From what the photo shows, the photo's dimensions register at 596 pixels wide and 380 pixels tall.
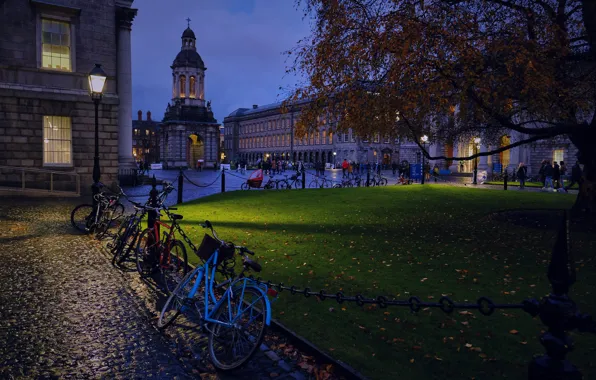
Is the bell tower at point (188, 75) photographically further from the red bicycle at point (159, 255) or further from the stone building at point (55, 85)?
the red bicycle at point (159, 255)

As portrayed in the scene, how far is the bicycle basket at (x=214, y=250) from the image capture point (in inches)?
197

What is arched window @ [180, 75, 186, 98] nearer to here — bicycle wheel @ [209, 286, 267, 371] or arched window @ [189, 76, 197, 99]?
arched window @ [189, 76, 197, 99]

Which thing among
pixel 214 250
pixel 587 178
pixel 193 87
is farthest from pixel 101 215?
pixel 193 87

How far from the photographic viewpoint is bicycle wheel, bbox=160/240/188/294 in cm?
724

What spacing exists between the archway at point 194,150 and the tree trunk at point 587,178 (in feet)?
240

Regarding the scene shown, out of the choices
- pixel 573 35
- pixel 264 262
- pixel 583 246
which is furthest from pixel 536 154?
pixel 264 262

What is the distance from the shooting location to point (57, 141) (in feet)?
70.0

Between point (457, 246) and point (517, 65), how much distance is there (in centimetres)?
406

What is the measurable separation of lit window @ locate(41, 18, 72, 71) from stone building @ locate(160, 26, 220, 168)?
5569 centimetres

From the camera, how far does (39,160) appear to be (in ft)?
68.0

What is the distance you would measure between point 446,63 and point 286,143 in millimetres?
108905

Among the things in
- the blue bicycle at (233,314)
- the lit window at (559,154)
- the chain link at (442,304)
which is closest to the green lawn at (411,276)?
the chain link at (442,304)

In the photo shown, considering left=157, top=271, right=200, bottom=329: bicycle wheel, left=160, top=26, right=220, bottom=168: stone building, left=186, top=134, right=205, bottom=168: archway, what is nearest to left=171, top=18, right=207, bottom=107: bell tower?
left=160, top=26, right=220, bottom=168: stone building

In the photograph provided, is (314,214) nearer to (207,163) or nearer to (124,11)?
(124,11)
